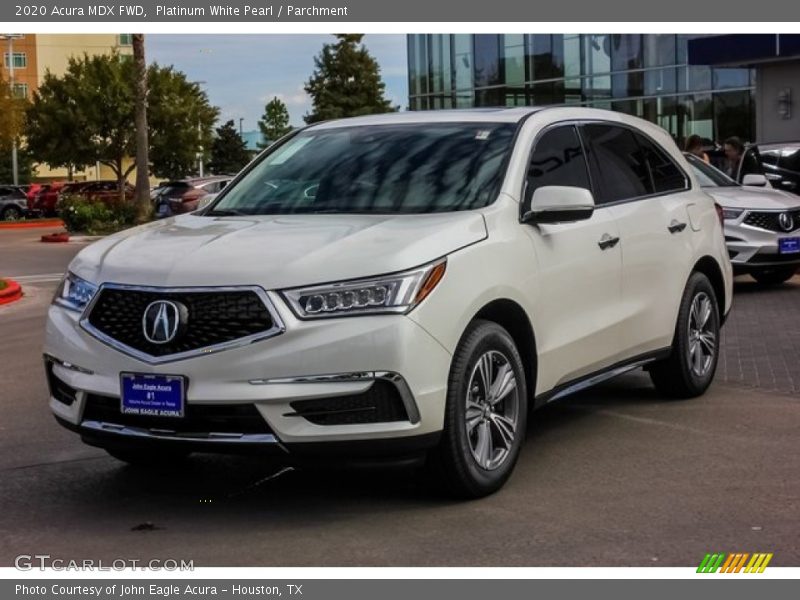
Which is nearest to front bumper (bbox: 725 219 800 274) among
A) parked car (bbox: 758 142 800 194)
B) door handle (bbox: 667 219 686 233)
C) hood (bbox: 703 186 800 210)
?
hood (bbox: 703 186 800 210)

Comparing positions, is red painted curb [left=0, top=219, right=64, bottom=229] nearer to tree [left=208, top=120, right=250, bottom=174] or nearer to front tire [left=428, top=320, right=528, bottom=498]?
front tire [left=428, top=320, right=528, bottom=498]

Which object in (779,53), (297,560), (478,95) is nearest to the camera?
(297,560)

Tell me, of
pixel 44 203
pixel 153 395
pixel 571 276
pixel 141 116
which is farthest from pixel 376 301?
pixel 44 203

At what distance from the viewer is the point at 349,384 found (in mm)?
5105

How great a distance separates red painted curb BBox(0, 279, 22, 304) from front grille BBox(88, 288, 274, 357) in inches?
490

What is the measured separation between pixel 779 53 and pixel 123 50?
85.6 m

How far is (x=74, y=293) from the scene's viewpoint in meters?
5.75

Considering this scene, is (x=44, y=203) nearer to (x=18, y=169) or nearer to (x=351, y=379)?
(x=18, y=169)

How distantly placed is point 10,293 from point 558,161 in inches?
494
